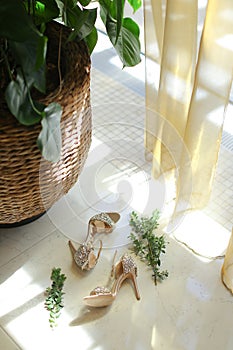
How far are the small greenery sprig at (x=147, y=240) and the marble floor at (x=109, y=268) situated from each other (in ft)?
0.06

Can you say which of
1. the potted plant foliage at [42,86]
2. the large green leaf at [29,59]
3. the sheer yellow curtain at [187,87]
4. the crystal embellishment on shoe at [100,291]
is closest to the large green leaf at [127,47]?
the potted plant foliage at [42,86]

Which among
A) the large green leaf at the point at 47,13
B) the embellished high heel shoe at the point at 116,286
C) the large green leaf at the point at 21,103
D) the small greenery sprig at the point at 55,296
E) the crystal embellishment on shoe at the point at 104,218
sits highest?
the large green leaf at the point at 47,13

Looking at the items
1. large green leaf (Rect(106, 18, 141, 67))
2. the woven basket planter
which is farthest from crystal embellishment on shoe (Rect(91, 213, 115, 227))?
large green leaf (Rect(106, 18, 141, 67))

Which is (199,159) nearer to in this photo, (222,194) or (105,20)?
(222,194)

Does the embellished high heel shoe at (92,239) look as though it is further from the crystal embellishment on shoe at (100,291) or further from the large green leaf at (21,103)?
the large green leaf at (21,103)

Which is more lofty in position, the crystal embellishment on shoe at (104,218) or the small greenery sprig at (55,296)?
the crystal embellishment on shoe at (104,218)

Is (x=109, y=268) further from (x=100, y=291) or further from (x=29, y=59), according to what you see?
(x=29, y=59)

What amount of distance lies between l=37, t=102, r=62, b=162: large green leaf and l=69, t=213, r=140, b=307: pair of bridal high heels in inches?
18.1

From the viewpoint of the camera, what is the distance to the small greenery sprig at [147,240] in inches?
54.0

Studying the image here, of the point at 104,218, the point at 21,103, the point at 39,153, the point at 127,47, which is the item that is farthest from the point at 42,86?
the point at 104,218

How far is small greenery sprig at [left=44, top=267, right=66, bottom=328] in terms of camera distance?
49.5 inches

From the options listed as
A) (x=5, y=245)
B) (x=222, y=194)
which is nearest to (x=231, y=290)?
(x=222, y=194)

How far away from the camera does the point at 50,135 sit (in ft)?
2.96

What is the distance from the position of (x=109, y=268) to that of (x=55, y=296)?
0.16m
